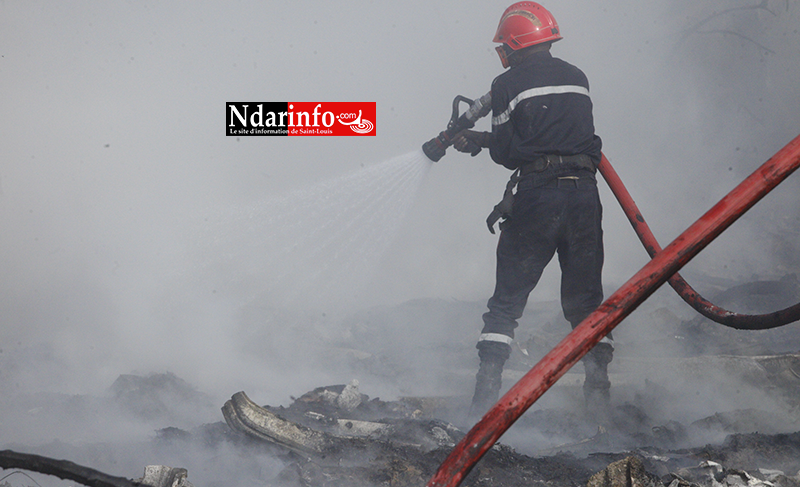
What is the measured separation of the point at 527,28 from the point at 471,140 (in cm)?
69

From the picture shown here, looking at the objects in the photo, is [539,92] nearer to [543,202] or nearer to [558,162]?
[558,162]

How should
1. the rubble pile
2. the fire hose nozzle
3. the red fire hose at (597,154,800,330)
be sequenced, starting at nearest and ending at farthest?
the rubble pile
the red fire hose at (597,154,800,330)
the fire hose nozzle

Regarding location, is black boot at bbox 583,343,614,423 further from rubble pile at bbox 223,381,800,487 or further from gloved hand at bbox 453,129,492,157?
gloved hand at bbox 453,129,492,157

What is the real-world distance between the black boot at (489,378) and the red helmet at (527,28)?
1.69 metres

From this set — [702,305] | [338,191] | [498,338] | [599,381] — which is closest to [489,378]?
[498,338]

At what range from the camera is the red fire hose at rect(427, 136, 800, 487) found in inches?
49.7

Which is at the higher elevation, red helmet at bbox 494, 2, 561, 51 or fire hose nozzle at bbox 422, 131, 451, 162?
red helmet at bbox 494, 2, 561, 51

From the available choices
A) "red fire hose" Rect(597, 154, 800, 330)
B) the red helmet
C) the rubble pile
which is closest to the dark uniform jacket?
the red helmet

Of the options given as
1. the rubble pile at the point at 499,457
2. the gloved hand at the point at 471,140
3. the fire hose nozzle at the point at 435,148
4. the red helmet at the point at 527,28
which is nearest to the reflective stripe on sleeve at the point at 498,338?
the rubble pile at the point at 499,457

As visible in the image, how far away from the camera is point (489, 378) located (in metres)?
2.84

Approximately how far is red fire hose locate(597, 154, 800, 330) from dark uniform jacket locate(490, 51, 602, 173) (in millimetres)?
243

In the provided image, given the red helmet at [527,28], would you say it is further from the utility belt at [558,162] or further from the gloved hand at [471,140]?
the utility belt at [558,162]

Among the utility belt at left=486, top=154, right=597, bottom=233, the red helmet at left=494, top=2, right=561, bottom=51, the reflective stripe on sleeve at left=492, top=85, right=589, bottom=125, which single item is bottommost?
the utility belt at left=486, top=154, right=597, bottom=233

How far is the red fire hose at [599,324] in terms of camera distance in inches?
49.7
